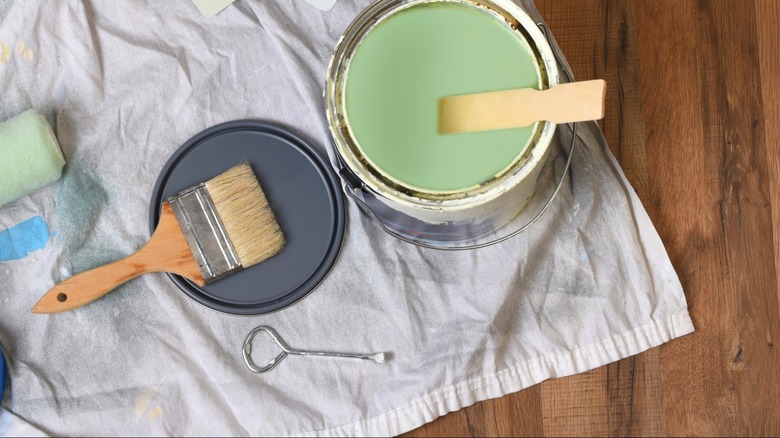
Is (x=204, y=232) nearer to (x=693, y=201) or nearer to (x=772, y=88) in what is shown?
(x=693, y=201)

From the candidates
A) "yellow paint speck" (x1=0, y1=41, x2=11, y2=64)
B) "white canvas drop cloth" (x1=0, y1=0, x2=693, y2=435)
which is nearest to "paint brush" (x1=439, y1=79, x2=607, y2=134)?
"white canvas drop cloth" (x1=0, y1=0, x2=693, y2=435)

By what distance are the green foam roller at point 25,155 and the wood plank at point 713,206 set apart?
75cm

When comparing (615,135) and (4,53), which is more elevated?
(4,53)

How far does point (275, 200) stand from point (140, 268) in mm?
180

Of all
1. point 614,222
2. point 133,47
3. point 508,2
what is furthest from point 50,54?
point 614,222

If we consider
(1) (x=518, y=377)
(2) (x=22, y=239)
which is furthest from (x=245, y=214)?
(1) (x=518, y=377)

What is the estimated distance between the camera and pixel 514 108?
28.2 inches

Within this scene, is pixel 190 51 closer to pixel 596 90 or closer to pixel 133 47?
pixel 133 47

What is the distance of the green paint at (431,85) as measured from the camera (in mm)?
732

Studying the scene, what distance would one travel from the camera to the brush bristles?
0.85 metres

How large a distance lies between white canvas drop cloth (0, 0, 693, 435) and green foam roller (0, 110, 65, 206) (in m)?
0.04

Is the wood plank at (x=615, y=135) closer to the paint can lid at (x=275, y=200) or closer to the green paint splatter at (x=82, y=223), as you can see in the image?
the paint can lid at (x=275, y=200)

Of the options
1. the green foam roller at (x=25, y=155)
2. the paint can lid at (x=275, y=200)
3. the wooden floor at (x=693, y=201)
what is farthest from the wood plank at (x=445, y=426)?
the green foam roller at (x=25, y=155)

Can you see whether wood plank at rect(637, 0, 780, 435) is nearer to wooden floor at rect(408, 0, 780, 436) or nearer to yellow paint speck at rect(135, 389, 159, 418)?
wooden floor at rect(408, 0, 780, 436)
